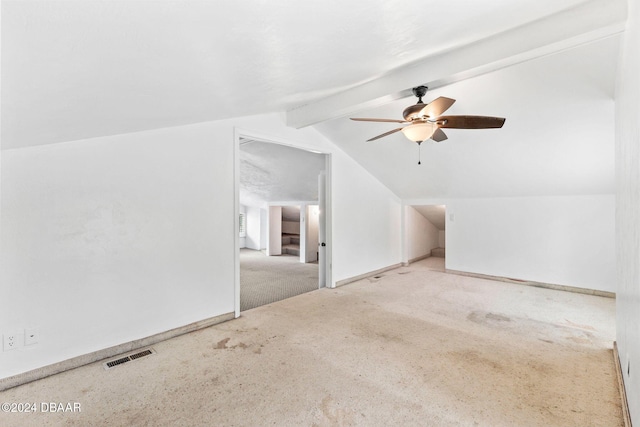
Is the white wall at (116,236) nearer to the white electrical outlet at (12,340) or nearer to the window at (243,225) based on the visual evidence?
the white electrical outlet at (12,340)

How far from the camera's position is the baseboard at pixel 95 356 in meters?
2.03

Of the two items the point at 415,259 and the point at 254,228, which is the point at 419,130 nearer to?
the point at 415,259

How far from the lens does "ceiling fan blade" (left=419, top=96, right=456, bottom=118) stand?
7.30ft

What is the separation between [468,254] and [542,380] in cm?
346

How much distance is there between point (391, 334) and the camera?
2.83 metres

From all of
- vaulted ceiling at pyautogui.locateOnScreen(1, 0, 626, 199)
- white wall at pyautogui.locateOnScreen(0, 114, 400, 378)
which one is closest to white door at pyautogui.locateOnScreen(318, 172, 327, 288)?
vaulted ceiling at pyautogui.locateOnScreen(1, 0, 626, 199)

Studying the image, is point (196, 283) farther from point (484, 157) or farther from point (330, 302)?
point (484, 157)

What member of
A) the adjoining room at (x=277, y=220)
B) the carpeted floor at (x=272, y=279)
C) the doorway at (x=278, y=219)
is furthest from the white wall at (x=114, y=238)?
the adjoining room at (x=277, y=220)

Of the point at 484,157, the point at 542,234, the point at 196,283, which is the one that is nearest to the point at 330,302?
the point at 196,283

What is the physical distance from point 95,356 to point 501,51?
156 inches

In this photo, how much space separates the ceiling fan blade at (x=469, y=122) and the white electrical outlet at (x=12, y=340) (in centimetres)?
368

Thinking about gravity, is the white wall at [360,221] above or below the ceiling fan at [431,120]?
below

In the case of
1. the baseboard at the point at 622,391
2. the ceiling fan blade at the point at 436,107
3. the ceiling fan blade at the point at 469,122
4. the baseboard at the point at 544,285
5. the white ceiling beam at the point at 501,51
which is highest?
the white ceiling beam at the point at 501,51

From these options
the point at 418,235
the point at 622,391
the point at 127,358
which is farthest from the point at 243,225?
the point at 622,391
